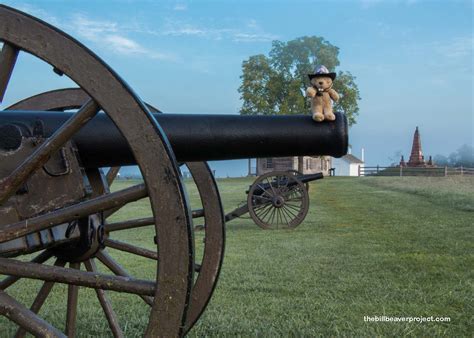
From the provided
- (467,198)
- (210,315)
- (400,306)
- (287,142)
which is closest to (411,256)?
(400,306)

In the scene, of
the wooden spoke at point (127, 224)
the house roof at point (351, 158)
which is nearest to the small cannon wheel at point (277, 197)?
the wooden spoke at point (127, 224)

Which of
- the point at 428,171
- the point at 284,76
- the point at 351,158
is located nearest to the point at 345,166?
the point at 351,158

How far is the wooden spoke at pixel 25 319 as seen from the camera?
2473 millimetres

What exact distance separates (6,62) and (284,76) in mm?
34564

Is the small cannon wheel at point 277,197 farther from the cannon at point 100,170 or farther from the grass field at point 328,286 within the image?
the cannon at point 100,170

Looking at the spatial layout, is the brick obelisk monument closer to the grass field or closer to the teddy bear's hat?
the grass field

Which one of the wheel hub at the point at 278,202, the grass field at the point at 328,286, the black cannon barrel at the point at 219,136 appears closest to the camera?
the black cannon barrel at the point at 219,136

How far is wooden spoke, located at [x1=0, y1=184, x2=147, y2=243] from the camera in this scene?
2504mm

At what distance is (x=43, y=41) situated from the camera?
2484 millimetres

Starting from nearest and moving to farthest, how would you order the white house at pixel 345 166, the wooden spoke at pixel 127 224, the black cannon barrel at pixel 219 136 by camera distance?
the black cannon barrel at pixel 219 136, the wooden spoke at pixel 127 224, the white house at pixel 345 166

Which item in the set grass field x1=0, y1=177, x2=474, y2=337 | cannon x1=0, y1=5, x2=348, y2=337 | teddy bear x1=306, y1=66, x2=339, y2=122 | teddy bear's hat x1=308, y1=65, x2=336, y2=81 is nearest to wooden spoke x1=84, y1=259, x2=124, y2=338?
cannon x1=0, y1=5, x2=348, y2=337

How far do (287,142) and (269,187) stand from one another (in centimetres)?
1119

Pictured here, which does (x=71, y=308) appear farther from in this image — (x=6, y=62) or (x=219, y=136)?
(x=6, y=62)

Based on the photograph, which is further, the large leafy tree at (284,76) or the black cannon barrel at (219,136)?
the large leafy tree at (284,76)
